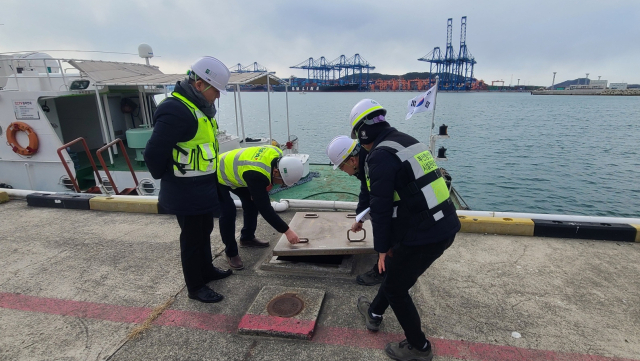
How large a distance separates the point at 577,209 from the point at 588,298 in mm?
12513

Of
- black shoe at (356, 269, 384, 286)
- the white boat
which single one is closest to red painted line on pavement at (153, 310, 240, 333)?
black shoe at (356, 269, 384, 286)

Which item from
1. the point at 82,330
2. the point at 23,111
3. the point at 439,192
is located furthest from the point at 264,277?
the point at 23,111

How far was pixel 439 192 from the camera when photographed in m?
2.22

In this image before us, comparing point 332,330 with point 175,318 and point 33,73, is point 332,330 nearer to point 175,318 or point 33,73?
point 175,318

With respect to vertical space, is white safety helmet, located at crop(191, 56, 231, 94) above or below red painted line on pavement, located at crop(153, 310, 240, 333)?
above

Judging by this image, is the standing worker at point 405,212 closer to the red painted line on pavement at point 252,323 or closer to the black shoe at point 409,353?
the black shoe at point 409,353

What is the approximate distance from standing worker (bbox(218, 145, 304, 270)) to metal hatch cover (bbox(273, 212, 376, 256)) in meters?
0.18

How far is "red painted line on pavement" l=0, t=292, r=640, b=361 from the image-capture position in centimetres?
251

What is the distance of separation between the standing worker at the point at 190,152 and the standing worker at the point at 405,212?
4.36 feet

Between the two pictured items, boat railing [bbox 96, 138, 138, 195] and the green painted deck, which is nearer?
boat railing [bbox 96, 138, 138, 195]

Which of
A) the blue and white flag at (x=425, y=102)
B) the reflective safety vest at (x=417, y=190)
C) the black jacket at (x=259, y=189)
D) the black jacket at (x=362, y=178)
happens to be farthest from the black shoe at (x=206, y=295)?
the blue and white flag at (x=425, y=102)

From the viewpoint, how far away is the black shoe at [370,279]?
11.2ft

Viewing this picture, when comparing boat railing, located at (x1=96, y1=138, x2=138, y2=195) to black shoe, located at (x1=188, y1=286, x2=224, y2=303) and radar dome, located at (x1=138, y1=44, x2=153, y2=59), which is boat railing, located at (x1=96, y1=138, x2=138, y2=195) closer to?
black shoe, located at (x1=188, y1=286, x2=224, y2=303)

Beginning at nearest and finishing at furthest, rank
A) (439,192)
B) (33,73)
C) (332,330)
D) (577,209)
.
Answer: (439,192), (332,330), (33,73), (577,209)
